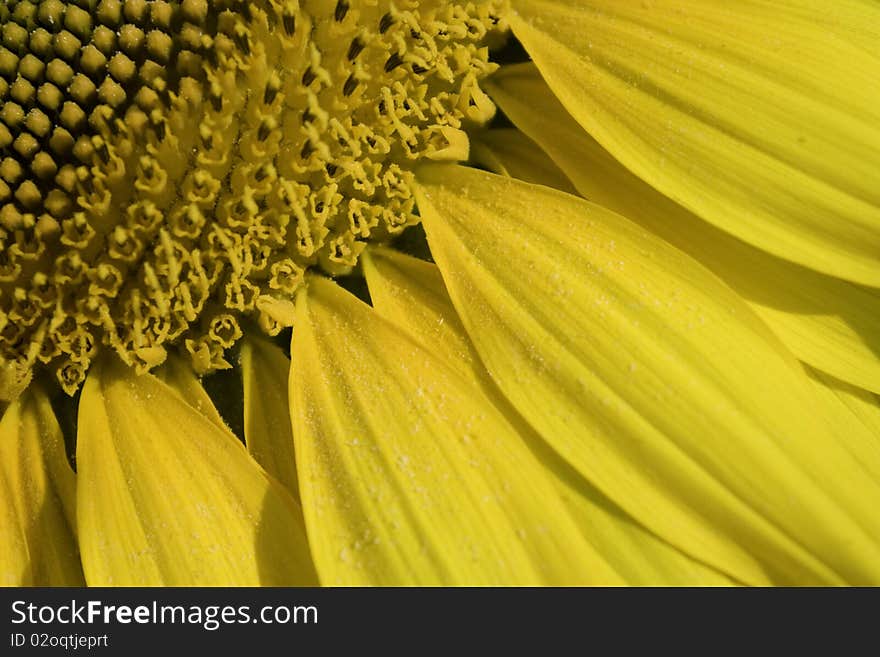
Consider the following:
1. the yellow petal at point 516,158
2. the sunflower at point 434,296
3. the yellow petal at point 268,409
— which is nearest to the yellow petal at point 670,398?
the sunflower at point 434,296

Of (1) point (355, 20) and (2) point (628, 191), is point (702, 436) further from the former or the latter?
(1) point (355, 20)

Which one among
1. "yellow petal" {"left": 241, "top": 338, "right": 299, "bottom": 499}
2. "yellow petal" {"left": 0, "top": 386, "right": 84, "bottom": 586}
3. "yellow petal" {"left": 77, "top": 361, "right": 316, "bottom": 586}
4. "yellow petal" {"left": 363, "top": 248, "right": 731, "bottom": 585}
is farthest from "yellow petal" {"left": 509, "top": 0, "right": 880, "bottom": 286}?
"yellow petal" {"left": 0, "top": 386, "right": 84, "bottom": 586}

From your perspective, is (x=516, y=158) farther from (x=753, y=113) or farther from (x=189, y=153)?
(x=189, y=153)

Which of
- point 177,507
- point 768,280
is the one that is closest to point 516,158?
point 768,280

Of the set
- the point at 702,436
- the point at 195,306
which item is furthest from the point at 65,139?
the point at 702,436

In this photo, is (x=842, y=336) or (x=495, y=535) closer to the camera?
(x=495, y=535)

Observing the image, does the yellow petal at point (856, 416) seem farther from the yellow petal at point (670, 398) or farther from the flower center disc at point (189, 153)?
the flower center disc at point (189, 153)
